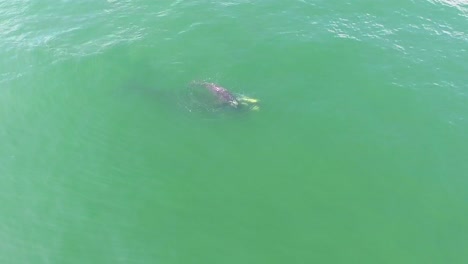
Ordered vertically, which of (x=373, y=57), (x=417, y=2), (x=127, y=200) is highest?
(x=417, y=2)

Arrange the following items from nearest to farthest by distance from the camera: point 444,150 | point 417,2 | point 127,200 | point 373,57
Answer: point 127,200 < point 444,150 < point 373,57 < point 417,2

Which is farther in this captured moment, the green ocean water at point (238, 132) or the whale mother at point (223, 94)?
the whale mother at point (223, 94)

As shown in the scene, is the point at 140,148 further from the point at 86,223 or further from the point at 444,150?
the point at 444,150

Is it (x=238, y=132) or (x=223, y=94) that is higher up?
(x=223, y=94)

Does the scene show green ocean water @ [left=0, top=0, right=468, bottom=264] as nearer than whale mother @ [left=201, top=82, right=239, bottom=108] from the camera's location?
Yes

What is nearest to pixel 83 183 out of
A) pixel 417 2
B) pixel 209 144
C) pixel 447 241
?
pixel 209 144

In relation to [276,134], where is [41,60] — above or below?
above

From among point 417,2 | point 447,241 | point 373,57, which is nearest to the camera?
point 447,241

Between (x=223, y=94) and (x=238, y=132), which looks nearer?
(x=238, y=132)
